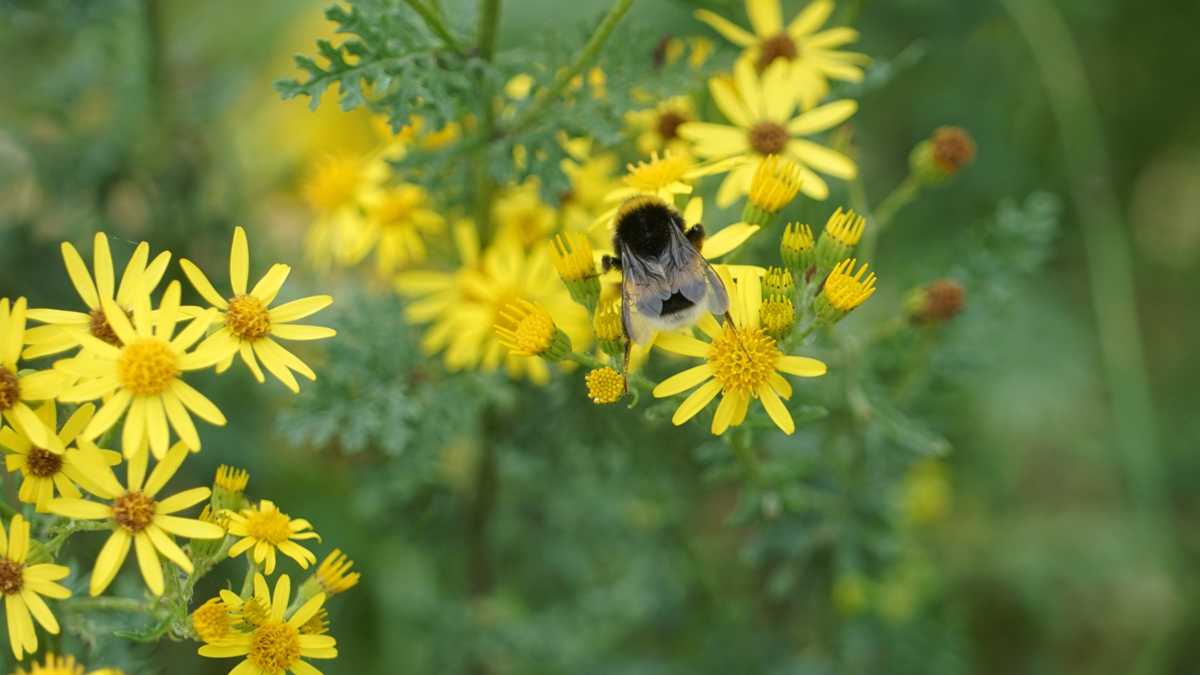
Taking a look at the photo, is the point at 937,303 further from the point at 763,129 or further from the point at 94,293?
the point at 94,293

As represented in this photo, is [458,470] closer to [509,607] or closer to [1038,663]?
[509,607]

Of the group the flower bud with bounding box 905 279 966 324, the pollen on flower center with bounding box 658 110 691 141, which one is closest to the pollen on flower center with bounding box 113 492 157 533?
the pollen on flower center with bounding box 658 110 691 141

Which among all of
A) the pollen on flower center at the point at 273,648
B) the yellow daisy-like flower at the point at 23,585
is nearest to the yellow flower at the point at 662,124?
the pollen on flower center at the point at 273,648

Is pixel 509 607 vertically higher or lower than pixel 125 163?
lower

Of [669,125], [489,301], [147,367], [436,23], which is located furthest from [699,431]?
[147,367]

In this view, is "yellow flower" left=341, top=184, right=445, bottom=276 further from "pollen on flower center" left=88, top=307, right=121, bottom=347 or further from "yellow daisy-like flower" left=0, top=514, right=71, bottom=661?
"yellow daisy-like flower" left=0, top=514, right=71, bottom=661

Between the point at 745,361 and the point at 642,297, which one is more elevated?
the point at 642,297

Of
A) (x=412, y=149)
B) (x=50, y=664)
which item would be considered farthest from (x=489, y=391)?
(x=50, y=664)
